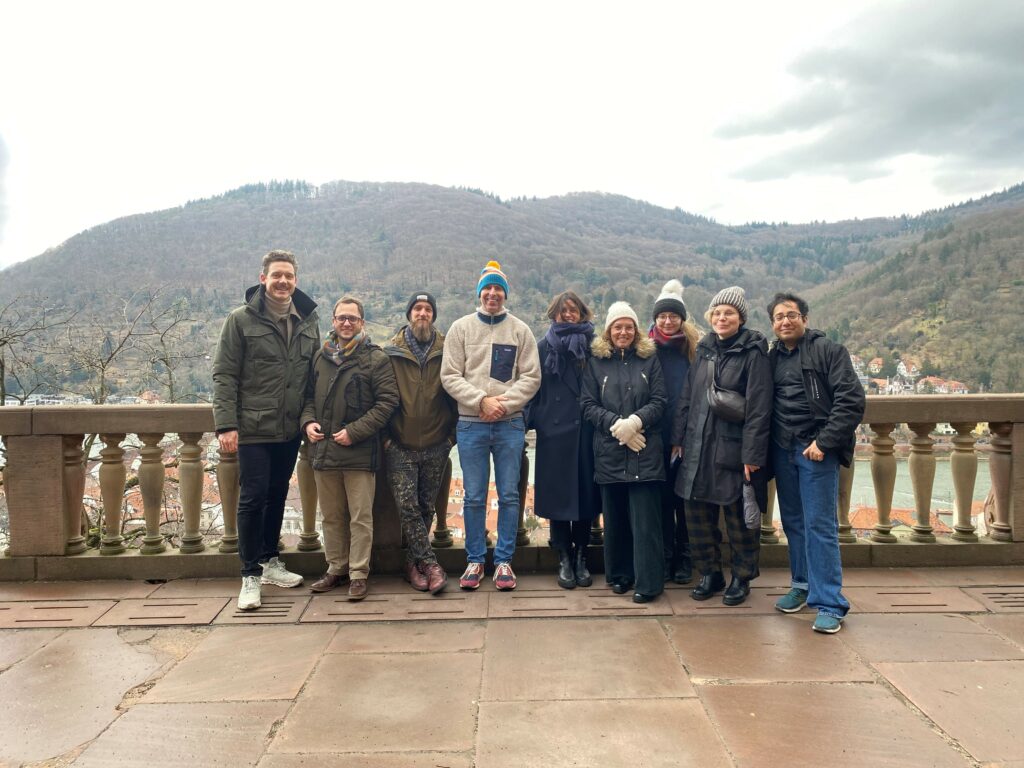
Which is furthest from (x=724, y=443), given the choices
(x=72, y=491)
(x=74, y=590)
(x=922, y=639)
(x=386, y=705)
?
(x=72, y=491)

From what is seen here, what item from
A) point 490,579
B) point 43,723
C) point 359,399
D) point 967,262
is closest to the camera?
point 43,723

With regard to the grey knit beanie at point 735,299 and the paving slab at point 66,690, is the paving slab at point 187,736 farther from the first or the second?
the grey knit beanie at point 735,299

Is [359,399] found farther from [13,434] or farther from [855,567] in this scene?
[855,567]

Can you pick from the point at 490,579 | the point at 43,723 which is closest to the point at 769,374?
the point at 490,579

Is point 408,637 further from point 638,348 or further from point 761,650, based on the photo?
point 638,348

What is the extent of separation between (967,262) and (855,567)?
86.4 metres

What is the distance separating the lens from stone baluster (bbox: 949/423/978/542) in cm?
389

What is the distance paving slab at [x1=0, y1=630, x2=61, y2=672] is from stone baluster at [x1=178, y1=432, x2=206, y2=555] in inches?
32.8

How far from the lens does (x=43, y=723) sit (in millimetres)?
2281

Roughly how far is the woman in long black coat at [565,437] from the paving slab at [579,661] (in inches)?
23.4

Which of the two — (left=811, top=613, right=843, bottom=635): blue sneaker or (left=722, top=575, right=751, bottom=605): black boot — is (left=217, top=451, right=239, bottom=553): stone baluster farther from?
(left=811, top=613, right=843, bottom=635): blue sneaker

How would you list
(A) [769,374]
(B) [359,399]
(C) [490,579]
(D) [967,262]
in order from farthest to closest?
(D) [967,262] → (C) [490,579] → (B) [359,399] → (A) [769,374]

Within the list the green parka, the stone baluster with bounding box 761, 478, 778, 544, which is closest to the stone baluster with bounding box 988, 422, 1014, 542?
the stone baluster with bounding box 761, 478, 778, 544

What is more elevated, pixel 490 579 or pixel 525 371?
pixel 525 371
